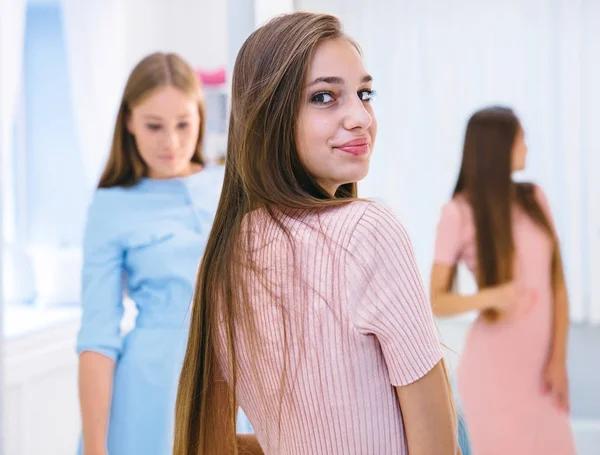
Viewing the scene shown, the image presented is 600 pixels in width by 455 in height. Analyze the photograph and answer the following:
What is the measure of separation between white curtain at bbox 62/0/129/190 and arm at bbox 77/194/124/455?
1.35 m

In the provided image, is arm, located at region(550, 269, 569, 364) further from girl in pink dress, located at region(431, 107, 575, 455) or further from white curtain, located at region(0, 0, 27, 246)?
white curtain, located at region(0, 0, 27, 246)

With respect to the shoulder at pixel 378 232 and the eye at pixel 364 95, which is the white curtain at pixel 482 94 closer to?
the eye at pixel 364 95

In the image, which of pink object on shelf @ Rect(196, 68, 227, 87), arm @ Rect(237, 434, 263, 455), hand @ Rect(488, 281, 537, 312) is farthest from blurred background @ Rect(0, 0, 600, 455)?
arm @ Rect(237, 434, 263, 455)

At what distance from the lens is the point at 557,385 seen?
7.92 ft

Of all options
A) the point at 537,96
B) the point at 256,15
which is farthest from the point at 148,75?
the point at 537,96

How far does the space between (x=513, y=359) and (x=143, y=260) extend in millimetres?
1211

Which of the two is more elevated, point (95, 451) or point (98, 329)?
point (98, 329)

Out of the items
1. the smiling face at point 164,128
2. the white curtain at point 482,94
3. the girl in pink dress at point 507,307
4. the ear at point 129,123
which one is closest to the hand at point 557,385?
the girl in pink dress at point 507,307

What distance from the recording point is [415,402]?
80 centimetres

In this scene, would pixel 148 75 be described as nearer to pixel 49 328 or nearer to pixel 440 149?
pixel 440 149

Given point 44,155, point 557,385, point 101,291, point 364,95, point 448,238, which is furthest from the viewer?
point 44,155

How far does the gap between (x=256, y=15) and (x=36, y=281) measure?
180cm

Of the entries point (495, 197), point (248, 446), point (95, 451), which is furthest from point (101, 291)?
point (495, 197)

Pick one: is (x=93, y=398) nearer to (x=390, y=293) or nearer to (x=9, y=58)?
(x=390, y=293)
